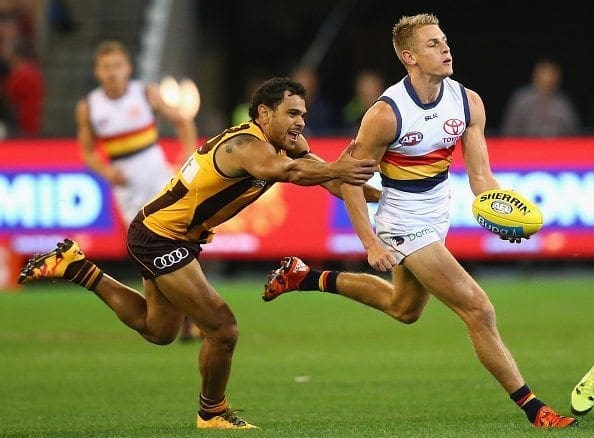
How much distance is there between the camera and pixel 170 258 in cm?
971

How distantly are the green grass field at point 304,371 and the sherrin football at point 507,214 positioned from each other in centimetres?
Answer: 120

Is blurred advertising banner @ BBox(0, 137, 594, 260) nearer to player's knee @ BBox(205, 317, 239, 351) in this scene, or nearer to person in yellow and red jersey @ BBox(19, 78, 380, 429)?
person in yellow and red jersey @ BBox(19, 78, 380, 429)

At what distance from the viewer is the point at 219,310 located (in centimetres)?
958

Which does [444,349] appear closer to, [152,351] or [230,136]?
[152,351]

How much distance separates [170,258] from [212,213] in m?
0.40

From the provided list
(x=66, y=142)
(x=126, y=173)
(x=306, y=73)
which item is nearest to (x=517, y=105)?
(x=306, y=73)

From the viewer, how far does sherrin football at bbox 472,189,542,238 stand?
9180mm

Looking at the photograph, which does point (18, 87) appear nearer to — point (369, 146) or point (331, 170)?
point (369, 146)

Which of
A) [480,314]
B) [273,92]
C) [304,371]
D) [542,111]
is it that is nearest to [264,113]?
[273,92]

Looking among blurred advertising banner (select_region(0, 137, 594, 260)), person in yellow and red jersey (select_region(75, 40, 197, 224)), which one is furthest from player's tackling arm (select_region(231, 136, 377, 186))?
blurred advertising banner (select_region(0, 137, 594, 260))

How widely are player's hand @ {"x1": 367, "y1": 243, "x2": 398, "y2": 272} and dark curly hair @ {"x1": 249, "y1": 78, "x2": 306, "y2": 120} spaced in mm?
1058

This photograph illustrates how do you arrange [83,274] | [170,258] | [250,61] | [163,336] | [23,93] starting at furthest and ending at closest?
[250,61] < [23,93] < [83,274] < [163,336] < [170,258]

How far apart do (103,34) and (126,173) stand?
10.3 metres

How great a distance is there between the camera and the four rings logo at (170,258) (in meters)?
9.71
